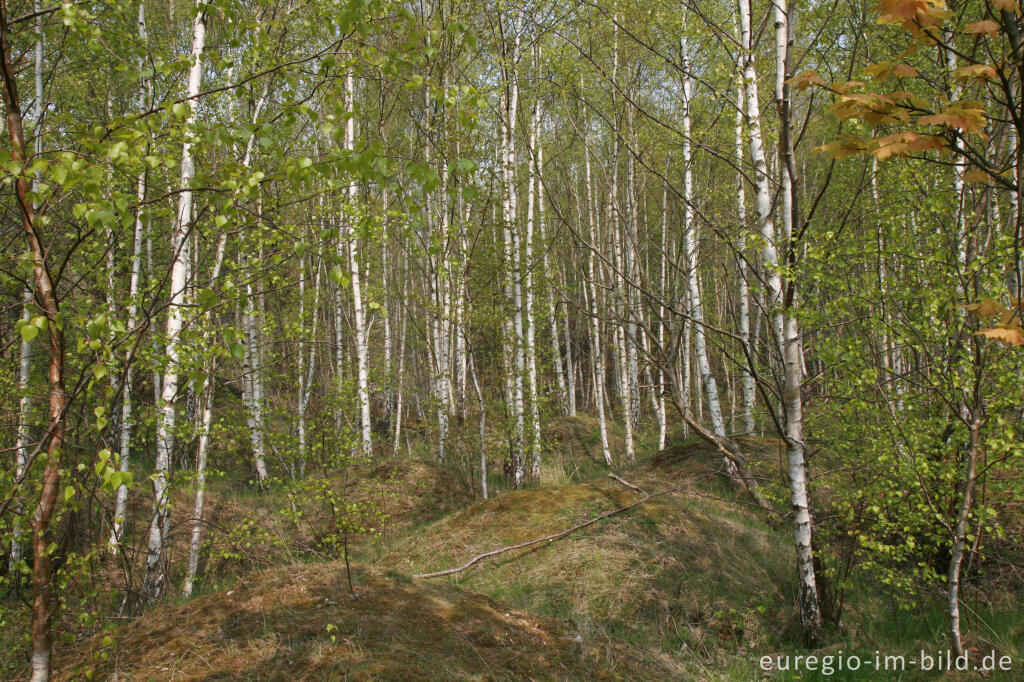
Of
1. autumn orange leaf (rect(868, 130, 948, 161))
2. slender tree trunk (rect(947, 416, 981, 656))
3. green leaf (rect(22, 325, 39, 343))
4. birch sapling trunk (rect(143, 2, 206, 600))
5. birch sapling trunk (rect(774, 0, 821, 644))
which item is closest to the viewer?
green leaf (rect(22, 325, 39, 343))

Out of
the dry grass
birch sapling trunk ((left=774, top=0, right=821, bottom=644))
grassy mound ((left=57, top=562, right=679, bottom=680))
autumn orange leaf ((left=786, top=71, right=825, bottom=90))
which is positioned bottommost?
the dry grass

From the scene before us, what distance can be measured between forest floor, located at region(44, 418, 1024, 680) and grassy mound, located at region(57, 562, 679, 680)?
0.01 metres

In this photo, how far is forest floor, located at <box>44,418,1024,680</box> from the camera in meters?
3.76

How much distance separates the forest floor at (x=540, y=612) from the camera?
12.3ft

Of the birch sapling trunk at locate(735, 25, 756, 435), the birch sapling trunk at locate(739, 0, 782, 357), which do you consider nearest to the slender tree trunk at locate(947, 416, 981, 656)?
the birch sapling trunk at locate(739, 0, 782, 357)

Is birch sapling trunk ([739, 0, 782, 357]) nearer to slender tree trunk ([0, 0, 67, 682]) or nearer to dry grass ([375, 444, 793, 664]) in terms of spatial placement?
dry grass ([375, 444, 793, 664])

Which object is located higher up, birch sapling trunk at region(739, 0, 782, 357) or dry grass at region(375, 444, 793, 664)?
birch sapling trunk at region(739, 0, 782, 357)

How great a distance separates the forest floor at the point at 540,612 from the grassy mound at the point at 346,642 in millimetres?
14

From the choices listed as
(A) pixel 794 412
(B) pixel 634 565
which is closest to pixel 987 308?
(A) pixel 794 412

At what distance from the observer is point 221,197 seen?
248 centimetres

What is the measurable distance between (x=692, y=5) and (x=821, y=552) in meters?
4.41

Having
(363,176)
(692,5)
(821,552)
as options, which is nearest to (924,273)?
(821,552)

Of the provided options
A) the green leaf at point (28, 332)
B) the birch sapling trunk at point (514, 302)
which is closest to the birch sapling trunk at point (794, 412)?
the green leaf at point (28, 332)

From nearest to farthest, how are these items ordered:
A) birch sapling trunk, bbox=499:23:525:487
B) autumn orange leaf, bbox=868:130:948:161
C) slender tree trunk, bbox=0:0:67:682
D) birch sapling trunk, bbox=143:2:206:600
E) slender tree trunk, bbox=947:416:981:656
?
autumn orange leaf, bbox=868:130:948:161
slender tree trunk, bbox=0:0:67:682
slender tree trunk, bbox=947:416:981:656
birch sapling trunk, bbox=143:2:206:600
birch sapling trunk, bbox=499:23:525:487
